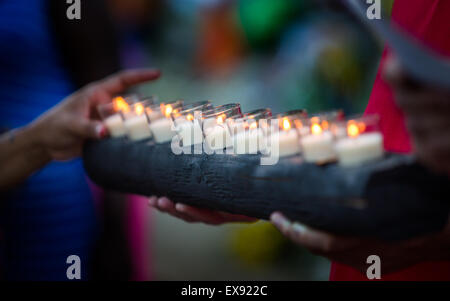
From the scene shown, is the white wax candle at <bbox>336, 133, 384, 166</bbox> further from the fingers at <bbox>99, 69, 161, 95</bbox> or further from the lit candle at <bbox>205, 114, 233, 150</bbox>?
the fingers at <bbox>99, 69, 161, 95</bbox>

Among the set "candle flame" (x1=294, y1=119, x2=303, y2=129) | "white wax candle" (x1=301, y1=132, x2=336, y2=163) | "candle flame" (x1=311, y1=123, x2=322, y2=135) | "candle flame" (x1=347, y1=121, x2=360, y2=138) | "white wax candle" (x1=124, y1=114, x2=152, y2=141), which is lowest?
"white wax candle" (x1=301, y1=132, x2=336, y2=163)

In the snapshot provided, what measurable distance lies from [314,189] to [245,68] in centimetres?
247

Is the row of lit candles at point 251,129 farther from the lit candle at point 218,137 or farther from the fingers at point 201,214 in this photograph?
the fingers at point 201,214

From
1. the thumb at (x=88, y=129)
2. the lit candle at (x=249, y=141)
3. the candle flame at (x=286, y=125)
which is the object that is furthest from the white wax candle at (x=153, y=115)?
the candle flame at (x=286, y=125)

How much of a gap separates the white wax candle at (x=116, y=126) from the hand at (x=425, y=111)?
91 cm

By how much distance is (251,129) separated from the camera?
1.07m

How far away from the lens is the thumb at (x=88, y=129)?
1.44 metres

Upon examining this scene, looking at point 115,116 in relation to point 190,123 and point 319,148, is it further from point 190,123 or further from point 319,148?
point 319,148

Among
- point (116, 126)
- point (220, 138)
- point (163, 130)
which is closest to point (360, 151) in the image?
point (220, 138)

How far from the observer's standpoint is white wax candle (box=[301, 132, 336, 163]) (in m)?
0.89

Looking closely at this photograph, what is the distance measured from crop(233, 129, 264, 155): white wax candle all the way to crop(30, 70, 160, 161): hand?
1.99 ft

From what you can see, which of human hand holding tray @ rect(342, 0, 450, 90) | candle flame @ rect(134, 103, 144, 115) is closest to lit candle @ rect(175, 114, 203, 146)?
candle flame @ rect(134, 103, 144, 115)
